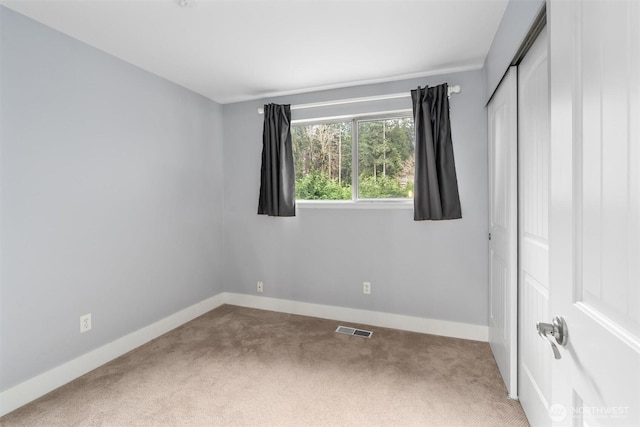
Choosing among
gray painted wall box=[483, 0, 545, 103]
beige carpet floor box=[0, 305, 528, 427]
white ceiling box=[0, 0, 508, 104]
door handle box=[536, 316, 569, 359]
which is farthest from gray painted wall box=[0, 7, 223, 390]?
gray painted wall box=[483, 0, 545, 103]

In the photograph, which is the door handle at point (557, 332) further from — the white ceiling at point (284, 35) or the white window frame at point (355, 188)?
the white window frame at point (355, 188)

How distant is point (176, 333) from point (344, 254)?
70.2 inches

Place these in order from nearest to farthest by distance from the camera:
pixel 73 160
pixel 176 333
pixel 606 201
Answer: pixel 606 201 < pixel 73 160 < pixel 176 333

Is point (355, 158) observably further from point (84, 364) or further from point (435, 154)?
point (84, 364)

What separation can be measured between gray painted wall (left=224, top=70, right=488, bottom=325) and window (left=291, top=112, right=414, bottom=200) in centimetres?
17

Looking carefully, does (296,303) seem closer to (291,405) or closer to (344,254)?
(344,254)

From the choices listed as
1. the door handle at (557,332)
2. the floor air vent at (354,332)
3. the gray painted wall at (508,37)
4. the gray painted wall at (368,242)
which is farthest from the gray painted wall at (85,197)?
the gray painted wall at (508,37)

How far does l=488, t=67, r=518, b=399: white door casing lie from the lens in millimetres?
1887

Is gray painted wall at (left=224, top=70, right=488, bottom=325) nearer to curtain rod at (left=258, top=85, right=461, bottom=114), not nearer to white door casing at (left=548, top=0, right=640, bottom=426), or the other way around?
curtain rod at (left=258, top=85, right=461, bottom=114)

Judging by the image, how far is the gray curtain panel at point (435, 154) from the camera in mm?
2766

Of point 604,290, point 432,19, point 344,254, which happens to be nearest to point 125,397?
point 344,254

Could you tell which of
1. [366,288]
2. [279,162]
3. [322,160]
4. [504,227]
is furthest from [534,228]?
[279,162]

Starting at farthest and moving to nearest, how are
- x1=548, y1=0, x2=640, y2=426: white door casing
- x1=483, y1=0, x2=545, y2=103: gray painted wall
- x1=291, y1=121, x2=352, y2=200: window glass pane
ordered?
1. x1=291, y1=121, x2=352, y2=200: window glass pane
2. x1=483, y1=0, x2=545, y2=103: gray painted wall
3. x1=548, y1=0, x2=640, y2=426: white door casing

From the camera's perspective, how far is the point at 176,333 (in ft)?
9.72
